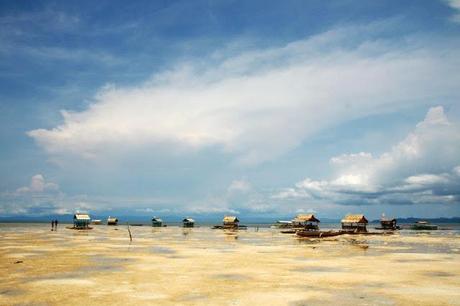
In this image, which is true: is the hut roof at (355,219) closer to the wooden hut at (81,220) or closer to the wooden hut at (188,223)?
the wooden hut at (188,223)

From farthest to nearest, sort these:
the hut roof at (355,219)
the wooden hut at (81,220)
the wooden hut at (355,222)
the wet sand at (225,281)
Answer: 1. the wooden hut at (81,220)
2. the wooden hut at (355,222)
3. the hut roof at (355,219)
4. the wet sand at (225,281)

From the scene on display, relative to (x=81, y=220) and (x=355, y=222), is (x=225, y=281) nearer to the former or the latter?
(x=355, y=222)

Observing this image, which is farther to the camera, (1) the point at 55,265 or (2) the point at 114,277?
(1) the point at 55,265

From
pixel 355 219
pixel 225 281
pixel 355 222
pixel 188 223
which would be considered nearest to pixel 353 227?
pixel 355 219

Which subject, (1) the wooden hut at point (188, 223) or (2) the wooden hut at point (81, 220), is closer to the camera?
(2) the wooden hut at point (81, 220)

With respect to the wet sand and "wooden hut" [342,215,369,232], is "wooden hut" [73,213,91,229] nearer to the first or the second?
"wooden hut" [342,215,369,232]

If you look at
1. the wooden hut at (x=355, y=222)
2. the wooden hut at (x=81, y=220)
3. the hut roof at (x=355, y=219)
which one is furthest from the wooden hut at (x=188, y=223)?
the hut roof at (x=355, y=219)

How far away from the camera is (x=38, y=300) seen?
17.5m

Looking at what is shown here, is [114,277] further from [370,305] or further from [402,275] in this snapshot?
[402,275]

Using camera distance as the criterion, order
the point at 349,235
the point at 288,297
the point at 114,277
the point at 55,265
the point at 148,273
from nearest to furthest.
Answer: the point at 288,297
the point at 114,277
the point at 148,273
the point at 55,265
the point at 349,235

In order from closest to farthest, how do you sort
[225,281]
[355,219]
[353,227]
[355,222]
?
[225,281]
[355,222]
[355,219]
[353,227]

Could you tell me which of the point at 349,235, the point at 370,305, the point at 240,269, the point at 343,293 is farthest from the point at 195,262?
the point at 349,235

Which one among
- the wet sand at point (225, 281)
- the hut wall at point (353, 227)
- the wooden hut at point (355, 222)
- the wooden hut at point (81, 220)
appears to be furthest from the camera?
the wooden hut at point (81, 220)

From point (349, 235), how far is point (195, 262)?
53853mm
